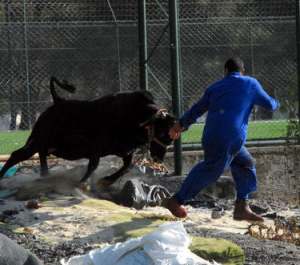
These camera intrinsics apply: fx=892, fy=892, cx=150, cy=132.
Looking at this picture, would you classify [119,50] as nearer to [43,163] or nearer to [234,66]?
[43,163]

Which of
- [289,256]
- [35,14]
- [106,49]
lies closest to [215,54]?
[106,49]

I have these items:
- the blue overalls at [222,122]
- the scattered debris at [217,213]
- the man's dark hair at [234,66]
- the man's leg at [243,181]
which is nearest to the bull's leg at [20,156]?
the scattered debris at [217,213]

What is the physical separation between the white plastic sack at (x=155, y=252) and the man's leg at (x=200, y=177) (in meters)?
2.58

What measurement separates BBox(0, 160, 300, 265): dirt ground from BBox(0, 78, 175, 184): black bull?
0.48m

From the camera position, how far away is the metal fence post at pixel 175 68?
12828 millimetres

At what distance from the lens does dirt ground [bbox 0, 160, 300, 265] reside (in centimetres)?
767

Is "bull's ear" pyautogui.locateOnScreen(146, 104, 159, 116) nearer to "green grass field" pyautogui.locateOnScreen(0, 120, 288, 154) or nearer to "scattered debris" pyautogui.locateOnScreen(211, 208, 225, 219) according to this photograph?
"scattered debris" pyautogui.locateOnScreen(211, 208, 225, 219)

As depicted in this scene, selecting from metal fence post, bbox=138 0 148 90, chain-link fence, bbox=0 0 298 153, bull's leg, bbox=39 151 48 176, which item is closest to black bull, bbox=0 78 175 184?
bull's leg, bbox=39 151 48 176

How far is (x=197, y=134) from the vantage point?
19219mm

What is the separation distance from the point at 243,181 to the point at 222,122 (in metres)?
0.96

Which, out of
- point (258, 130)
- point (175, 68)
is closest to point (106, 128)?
point (175, 68)

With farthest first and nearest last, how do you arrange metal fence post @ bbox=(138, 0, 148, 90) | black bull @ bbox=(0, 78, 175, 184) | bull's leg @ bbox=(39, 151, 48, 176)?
metal fence post @ bbox=(138, 0, 148, 90) < bull's leg @ bbox=(39, 151, 48, 176) < black bull @ bbox=(0, 78, 175, 184)

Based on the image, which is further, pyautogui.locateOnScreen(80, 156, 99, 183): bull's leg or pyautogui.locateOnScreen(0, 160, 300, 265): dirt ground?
pyautogui.locateOnScreen(80, 156, 99, 183): bull's leg

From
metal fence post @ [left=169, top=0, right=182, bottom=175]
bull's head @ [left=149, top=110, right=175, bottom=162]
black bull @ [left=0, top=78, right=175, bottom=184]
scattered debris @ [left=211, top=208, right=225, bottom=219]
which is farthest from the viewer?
metal fence post @ [left=169, top=0, right=182, bottom=175]
